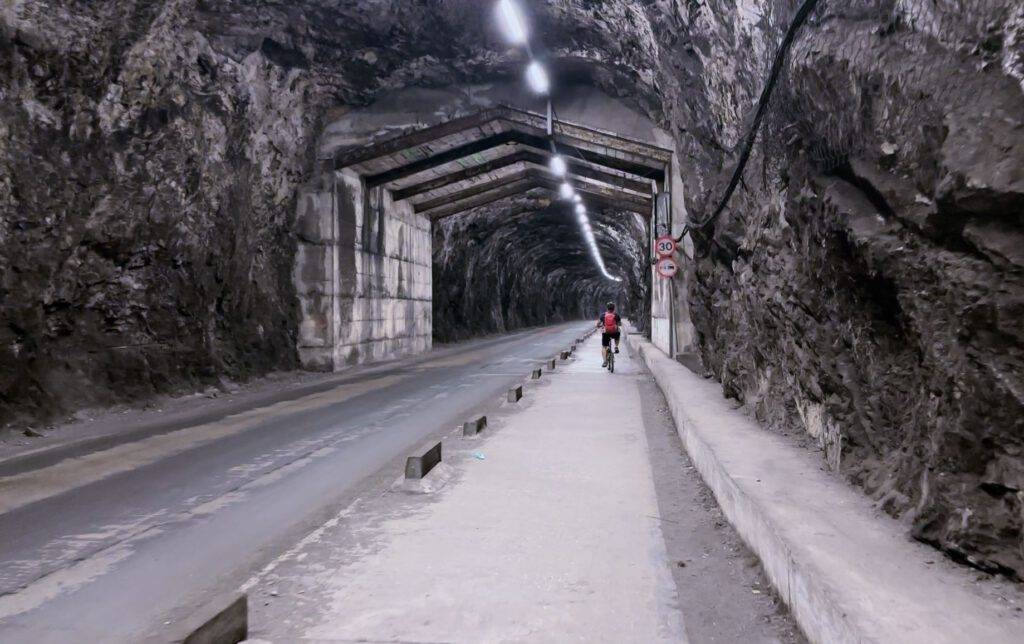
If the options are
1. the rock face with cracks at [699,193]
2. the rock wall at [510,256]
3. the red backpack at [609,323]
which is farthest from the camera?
the rock wall at [510,256]

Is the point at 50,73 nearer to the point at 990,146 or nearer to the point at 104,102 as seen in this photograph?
the point at 104,102

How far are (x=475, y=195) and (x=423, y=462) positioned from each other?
19.8 metres

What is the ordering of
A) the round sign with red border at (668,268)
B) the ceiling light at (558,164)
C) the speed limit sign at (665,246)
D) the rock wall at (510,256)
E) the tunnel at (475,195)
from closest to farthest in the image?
the tunnel at (475,195) < the round sign with red border at (668,268) < the speed limit sign at (665,246) < the ceiling light at (558,164) < the rock wall at (510,256)

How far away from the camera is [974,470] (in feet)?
9.65

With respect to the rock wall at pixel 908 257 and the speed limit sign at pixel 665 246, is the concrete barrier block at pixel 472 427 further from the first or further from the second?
the speed limit sign at pixel 665 246

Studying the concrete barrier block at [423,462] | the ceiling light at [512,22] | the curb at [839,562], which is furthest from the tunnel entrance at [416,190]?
the curb at [839,562]

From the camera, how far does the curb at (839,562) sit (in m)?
2.45

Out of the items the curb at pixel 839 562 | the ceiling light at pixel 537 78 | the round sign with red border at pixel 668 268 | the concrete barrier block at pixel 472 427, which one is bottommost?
the concrete barrier block at pixel 472 427

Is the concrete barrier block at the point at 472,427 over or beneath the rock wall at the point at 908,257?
beneath

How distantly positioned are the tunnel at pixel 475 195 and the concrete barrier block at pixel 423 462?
0.22m

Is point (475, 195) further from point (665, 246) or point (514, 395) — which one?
Answer: point (514, 395)

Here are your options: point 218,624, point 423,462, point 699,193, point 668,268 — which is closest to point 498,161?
point 668,268

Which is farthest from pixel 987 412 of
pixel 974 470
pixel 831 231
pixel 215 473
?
pixel 215 473

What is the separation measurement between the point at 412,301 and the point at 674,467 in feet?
58.7
